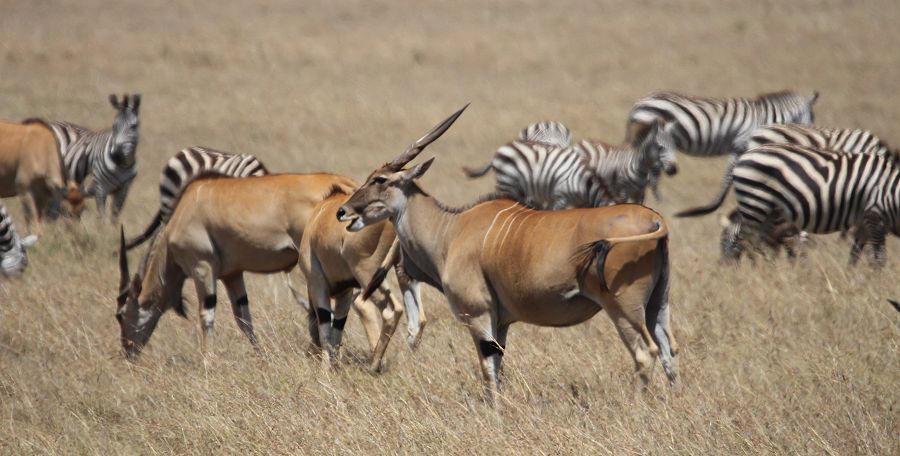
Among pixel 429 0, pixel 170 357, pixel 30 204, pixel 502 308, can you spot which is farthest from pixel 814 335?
pixel 429 0

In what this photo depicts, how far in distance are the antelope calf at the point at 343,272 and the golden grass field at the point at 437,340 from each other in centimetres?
25

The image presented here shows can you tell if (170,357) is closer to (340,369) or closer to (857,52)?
(340,369)

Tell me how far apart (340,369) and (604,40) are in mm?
24677

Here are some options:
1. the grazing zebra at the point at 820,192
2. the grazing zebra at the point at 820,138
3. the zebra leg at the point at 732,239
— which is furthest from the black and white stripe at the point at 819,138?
the grazing zebra at the point at 820,192

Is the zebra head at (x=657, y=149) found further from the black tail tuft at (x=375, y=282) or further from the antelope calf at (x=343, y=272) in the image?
the black tail tuft at (x=375, y=282)

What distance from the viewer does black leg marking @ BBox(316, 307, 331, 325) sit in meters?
7.49

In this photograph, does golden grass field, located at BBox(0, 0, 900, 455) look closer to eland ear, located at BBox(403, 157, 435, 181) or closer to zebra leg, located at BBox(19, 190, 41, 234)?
zebra leg, located at BBox(19, 190, 41, 234)

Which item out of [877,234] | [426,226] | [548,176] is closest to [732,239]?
[877,234]

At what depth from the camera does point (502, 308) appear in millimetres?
6289

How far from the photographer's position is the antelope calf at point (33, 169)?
1349 centimetres

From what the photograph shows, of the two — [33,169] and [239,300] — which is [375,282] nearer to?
[239,300]

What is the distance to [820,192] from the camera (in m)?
9.70

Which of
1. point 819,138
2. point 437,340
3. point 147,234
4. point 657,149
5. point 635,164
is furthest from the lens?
point 635,164

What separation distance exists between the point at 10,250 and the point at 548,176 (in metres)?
6.57
